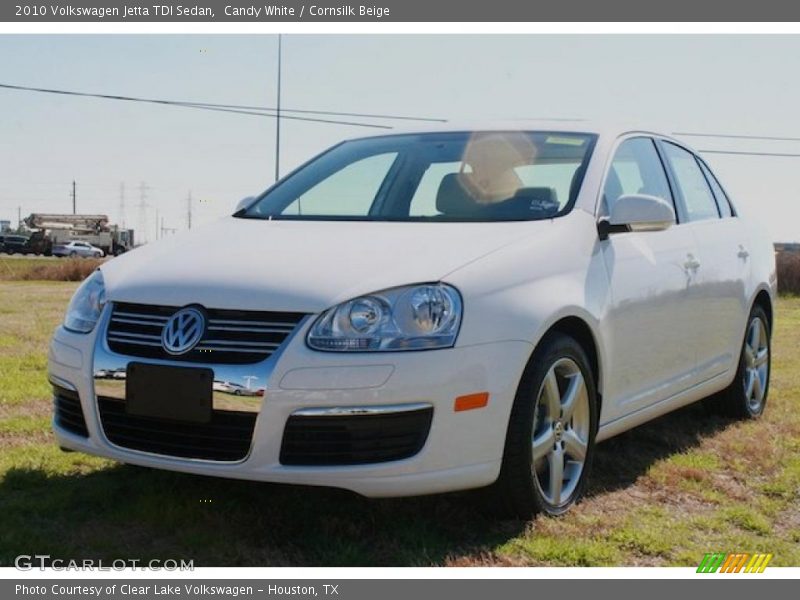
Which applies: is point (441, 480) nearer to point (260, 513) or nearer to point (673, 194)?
point (260, 513)

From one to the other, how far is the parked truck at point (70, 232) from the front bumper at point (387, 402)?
58858 mm

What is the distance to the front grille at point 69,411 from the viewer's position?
3.79 m

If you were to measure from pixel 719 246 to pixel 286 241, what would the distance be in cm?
265

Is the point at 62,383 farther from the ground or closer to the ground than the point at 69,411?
farther from the ground

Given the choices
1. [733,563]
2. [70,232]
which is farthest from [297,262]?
[70,232]

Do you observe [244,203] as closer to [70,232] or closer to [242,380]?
[242,380]

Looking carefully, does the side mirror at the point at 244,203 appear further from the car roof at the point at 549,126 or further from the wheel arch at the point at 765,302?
the wheel arch at the point at 765,302

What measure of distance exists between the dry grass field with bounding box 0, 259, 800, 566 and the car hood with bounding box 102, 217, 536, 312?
849 mm

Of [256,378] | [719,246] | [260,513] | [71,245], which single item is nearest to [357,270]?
[256,378]

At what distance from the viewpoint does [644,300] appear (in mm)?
4465

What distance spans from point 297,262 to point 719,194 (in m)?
3.35

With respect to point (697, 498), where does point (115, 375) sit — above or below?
above

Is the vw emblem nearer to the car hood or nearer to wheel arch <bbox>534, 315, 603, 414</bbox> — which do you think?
the car hood

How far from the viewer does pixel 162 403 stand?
11.4 feet
